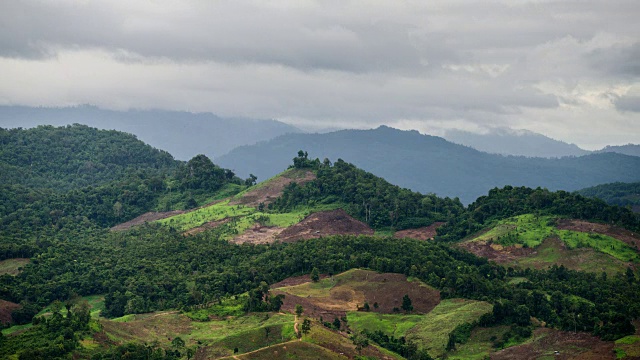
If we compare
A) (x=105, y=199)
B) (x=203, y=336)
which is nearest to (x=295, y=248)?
(x=203, y=336)

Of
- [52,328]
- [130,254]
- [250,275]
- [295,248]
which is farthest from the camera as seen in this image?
[130,254]

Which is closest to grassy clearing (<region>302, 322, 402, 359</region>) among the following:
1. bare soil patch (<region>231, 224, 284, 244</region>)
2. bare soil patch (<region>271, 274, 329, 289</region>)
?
bare soil patch (<region>271, 274, 329, 289</region>)

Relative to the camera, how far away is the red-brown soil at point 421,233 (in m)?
147

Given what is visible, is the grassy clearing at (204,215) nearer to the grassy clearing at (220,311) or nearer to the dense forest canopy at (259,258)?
the dense forest canopy at (259,258)

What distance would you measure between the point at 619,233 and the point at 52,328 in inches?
3795

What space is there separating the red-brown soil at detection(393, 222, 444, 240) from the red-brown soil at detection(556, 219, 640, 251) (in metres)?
27.6

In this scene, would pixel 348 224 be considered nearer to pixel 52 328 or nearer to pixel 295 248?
pixel 295 248

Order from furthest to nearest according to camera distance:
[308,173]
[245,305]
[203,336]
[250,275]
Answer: [308,173] → [250,275] → [245,305] → [203,336]

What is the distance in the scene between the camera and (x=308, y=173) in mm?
174875

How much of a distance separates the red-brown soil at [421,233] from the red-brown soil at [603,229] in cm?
2762

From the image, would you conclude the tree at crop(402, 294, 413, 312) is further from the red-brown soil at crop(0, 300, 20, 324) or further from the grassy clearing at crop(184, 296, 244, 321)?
the red-brown soil at crop(0, 300, 20, 324)

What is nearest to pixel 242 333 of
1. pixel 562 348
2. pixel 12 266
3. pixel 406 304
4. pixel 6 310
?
pixel 406 304

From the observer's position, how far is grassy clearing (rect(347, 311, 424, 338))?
90312 mm

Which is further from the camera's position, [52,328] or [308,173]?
[308,173]
